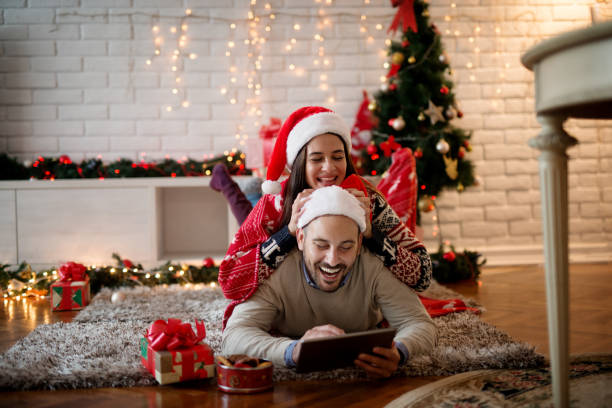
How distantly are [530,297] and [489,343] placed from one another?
126 centimetres

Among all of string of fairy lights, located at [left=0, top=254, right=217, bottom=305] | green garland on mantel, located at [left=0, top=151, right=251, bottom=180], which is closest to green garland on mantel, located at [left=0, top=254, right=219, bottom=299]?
string of fairy lights, located at [left=0, top=254, right=217, bottom=305]

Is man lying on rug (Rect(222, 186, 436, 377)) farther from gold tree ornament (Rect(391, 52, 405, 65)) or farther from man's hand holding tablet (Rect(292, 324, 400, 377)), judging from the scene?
gold tree ornament (Rect(391, 52, 405, 65))

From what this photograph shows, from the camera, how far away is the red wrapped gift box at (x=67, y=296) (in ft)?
9.71

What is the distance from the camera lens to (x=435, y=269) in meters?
3.72

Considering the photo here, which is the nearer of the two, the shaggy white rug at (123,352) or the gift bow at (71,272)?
the shaggy white rug at (123,352)

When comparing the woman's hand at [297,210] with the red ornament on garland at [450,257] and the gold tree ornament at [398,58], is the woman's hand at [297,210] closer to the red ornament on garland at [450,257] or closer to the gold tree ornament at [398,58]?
the red ornament on garland at [450,257]

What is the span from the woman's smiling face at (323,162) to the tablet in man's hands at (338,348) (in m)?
0.68

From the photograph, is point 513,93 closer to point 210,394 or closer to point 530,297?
point 530,297

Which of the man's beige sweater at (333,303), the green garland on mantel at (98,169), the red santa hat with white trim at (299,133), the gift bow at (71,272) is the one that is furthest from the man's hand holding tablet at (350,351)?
the green garland on mantel at (98,169)

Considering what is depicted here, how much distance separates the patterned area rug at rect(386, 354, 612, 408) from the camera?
1446 millimetres

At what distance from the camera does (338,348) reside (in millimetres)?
1545

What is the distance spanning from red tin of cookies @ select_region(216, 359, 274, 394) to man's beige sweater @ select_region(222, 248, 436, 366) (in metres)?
0.21

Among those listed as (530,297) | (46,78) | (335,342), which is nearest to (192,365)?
(335,342)

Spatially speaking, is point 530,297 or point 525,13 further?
point 525,13
